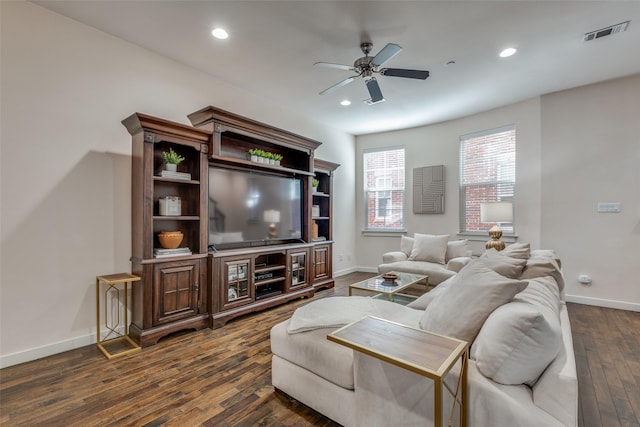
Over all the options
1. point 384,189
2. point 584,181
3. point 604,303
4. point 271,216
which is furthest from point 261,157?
point 604,303

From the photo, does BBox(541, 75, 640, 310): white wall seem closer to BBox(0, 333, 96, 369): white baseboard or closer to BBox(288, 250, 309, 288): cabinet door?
BBox(288, 250, 309, 288): cabinet door

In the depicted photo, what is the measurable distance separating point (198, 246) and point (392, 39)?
288 cm

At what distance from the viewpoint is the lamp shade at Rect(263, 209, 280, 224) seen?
388 centimetres

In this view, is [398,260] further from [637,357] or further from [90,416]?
[90,416]

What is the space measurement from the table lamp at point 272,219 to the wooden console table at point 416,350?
2.63 metres

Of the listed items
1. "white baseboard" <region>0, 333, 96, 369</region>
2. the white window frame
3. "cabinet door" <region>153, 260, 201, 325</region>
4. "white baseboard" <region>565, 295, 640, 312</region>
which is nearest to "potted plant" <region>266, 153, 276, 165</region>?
"cabinet door" <region>153, 260, 201, 325</region>

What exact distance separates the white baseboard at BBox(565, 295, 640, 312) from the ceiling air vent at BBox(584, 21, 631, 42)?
3.18 m

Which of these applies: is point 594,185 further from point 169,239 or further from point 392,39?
point 169,239

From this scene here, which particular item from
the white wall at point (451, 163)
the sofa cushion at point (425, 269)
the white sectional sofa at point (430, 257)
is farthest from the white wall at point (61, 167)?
the white wall at point (451, 163)

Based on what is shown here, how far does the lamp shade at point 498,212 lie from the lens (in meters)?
3.84

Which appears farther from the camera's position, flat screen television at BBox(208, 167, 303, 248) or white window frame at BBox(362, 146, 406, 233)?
white window frame at BBox(362, 146, 406, 233)

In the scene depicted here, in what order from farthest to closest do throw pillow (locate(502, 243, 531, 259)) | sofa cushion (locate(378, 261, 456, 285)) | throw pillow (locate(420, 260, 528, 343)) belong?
1. sofa cushion (locate(378, 261, 456, 285))
2. throw pillow (locate(502, 243, 531, 259))
3. throw pillow (locate(420, 260, 528, 343))

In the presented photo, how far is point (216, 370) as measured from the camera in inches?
89.9

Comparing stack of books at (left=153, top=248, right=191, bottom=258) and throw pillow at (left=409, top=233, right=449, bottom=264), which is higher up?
stack of books at (left=153, top=248, right=191, bottom=258)
